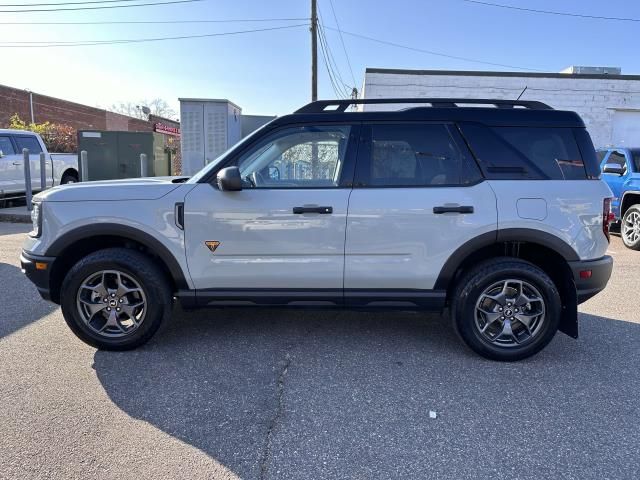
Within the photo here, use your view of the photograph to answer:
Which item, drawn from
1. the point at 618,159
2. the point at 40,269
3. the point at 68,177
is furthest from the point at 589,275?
the point at 68,177

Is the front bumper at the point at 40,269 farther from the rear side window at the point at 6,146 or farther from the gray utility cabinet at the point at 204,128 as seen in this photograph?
the rear side window at the point at 6,146

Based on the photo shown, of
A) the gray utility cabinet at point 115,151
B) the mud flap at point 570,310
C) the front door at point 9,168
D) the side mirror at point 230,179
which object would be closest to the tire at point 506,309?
the mud flap at point 570,310

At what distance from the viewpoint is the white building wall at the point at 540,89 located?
14.8 meters

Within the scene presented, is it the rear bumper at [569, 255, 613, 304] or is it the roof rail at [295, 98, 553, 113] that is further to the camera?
the roof rail at [295, 98, 553, 113]

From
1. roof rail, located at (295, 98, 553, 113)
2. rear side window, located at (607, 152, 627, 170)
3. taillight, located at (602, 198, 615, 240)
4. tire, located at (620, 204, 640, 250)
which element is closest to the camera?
taillight, located at (602, 198, 615, 240)

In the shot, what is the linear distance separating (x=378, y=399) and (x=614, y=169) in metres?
7.83

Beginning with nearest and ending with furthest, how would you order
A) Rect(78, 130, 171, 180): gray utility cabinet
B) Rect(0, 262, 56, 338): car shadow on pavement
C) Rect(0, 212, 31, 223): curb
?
Rect(0, 262, 56, 338): car shadow on pavement
Rect(0, 212, 31, 223): curb
Rect(78, 130, 171, 180): gray utility cabinet

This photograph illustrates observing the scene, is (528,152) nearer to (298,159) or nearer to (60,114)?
(298,159)

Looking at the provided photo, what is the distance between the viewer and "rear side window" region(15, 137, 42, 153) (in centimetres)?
1218

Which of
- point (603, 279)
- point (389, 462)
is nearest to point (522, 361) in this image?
point (603, 279)

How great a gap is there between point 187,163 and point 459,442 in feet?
35.0

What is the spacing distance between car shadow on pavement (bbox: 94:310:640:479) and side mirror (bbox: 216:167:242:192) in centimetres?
132

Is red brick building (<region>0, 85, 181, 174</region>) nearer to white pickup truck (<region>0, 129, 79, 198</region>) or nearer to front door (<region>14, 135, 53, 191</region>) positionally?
white pickup truck (<region>0, 129, 79, 198</region>)

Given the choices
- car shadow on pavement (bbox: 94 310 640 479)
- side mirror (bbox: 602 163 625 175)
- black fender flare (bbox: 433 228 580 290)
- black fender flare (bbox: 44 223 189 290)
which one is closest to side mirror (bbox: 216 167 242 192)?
black fender flare (bbox: 44 223 189 290)
